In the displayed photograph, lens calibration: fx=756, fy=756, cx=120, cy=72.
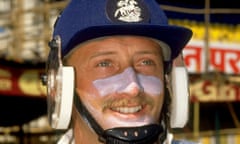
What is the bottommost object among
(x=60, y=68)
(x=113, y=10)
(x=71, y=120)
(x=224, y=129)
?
(x=224, y=129)

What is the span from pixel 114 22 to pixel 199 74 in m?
4.29

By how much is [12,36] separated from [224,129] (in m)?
2.47

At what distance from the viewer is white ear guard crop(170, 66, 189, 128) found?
2289mm

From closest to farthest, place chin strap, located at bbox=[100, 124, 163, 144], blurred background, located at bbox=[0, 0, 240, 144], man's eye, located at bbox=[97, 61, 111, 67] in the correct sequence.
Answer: chin strap, located at bbox=[100, 124, 163, 144] < man's eye, located at bbox=[97, 61, 111, 67] < blurred background, located at bbox=[0, 0, 240, 144]

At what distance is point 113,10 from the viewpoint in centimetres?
214

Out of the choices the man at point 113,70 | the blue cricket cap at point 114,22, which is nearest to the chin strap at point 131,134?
the man at point 113,70

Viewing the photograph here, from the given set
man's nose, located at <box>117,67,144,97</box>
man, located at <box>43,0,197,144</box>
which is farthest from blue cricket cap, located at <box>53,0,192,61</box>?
man's nose, located at <box>117,67,144,97</box>

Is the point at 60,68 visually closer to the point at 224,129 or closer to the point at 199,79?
the point at 199,79

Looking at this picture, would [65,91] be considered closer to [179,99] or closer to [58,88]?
[58,88]

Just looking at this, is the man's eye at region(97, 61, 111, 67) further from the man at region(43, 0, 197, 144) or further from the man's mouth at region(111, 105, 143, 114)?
the man's mouth at region(111, 105, 143, 114)

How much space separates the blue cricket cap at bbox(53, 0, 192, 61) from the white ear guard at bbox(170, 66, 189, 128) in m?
0.12

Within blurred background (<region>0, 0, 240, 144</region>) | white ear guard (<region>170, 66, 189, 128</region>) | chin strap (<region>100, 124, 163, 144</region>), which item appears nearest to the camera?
chin strap (<region>100, 124, 163, 144</region>)

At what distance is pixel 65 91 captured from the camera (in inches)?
85.0

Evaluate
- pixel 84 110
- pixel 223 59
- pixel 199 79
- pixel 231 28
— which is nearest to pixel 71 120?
pixel 84 110
